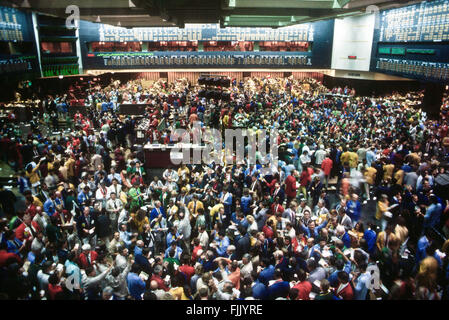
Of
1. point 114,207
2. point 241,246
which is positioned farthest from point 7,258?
point 241,246

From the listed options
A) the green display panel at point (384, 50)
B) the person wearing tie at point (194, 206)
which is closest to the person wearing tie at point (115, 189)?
the person wearing tie at point (194, 206)

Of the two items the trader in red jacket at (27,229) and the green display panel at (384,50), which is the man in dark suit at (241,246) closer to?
the trader in red jacket at (27,229)

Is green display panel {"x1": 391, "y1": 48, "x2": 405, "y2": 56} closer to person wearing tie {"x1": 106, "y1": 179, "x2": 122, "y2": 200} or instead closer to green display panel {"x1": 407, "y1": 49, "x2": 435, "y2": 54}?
green display panel {"x1": 407, "y1": 49, "x2": 435, "y2": 54}

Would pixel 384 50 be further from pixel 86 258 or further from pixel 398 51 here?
pixel 86 258

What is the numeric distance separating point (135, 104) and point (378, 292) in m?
17.1

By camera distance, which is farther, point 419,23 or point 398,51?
point 398,51

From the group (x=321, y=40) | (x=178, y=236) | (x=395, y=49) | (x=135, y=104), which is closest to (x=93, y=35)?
(x=135, y=104)

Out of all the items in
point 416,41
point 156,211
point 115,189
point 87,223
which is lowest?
point 87,223

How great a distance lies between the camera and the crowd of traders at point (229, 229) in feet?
15.7

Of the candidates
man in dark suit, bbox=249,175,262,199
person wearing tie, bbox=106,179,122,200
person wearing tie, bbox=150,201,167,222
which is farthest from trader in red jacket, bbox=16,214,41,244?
man in dark suit, bbox=249,175,262,199

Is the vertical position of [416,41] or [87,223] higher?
[416,41]

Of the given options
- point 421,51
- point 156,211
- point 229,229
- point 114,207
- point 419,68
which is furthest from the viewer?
point 419,68

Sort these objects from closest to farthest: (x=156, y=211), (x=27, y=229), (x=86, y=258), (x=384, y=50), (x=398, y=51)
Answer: (x=86, y=258)
(x=27, y=229)
(x=156, y=211)
(x=398, y=51)
(x=384, y=50)

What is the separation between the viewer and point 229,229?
22.6ft
